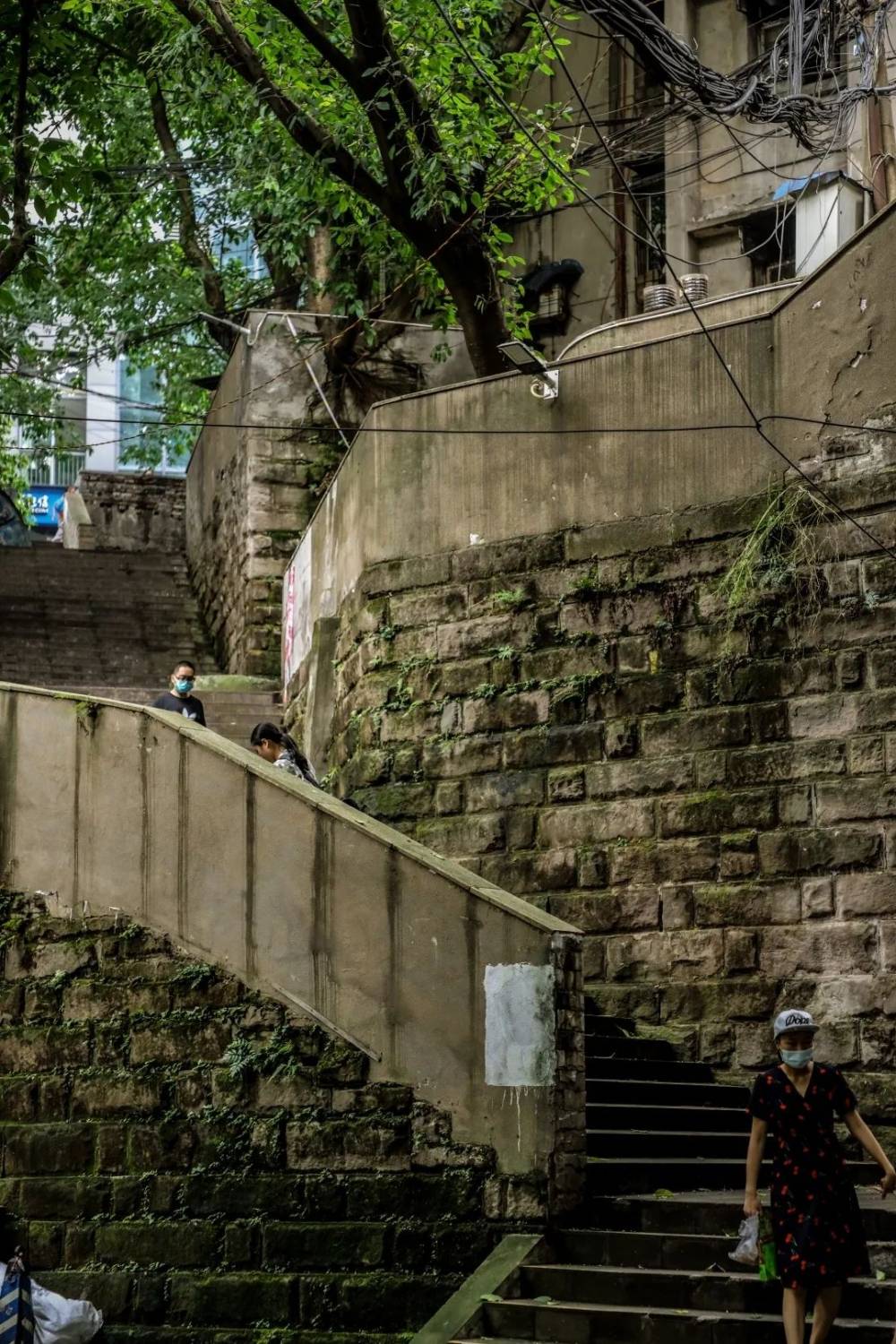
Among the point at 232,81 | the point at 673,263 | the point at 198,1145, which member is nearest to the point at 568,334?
the point at 673,263

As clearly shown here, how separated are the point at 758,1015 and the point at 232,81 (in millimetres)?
11290

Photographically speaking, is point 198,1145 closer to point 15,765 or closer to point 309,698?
point 15,765

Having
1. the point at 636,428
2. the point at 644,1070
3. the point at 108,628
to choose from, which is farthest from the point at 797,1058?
the point at 108,628

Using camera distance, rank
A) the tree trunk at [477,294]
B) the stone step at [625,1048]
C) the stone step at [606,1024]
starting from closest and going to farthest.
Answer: the stone step at [625,1048], the stone step at [606,1024], the tree trunk at [477,294]

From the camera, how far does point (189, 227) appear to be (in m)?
23.5

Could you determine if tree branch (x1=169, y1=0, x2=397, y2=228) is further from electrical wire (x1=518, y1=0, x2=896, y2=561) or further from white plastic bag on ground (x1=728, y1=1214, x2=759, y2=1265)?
white plastic bag on ground (x1=728, y1=1214, x2=759, y2=1265)

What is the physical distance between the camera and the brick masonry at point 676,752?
34.9 feet

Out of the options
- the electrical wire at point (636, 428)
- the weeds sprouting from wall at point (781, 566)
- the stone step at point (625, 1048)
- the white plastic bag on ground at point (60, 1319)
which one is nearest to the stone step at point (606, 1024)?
the stone step at point (625, 1048)

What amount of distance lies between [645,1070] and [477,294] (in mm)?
6919

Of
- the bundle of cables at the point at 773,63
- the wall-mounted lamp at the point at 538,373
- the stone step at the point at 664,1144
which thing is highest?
the bundle of cables at the point at 773,63

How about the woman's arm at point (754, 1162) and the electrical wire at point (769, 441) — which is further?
the electrical wire at point (769, 441)

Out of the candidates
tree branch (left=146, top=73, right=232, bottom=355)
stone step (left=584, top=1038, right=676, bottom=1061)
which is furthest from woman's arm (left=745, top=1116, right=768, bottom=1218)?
tree branch (left=146, top=73, right=232, bottom=355)

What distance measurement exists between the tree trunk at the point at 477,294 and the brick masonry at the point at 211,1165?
21.6 ft

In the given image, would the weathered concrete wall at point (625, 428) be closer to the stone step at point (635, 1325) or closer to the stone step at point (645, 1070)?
the stone step at point (645, 1070)
